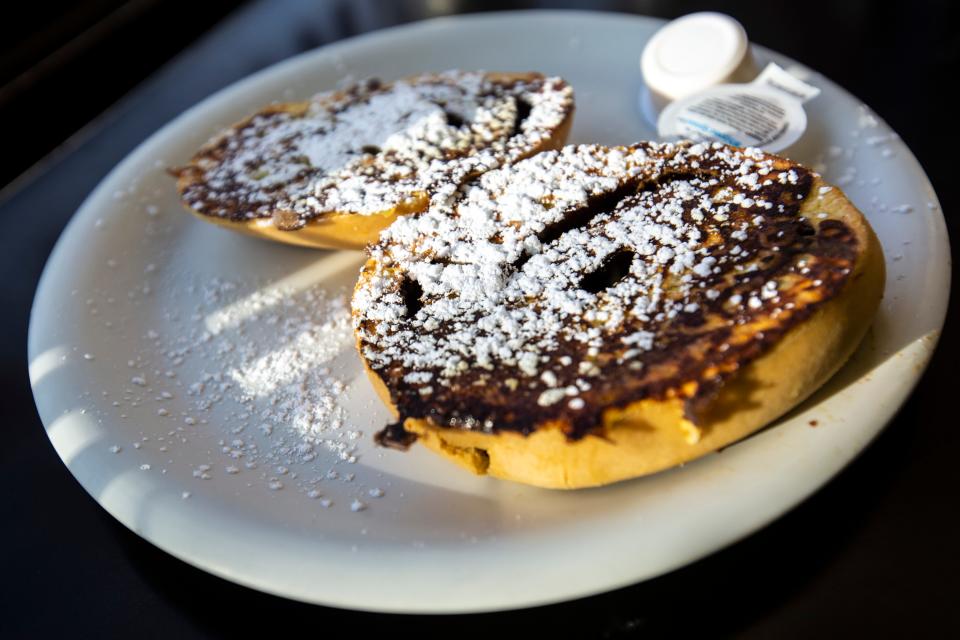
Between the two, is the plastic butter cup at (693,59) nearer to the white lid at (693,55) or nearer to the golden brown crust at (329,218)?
the white lid at (693,55)

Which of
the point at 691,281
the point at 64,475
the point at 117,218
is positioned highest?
the point at 691,281

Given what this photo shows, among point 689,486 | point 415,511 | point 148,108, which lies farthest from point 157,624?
point 148,108

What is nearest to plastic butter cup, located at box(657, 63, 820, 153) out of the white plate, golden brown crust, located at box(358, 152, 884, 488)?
the white plate

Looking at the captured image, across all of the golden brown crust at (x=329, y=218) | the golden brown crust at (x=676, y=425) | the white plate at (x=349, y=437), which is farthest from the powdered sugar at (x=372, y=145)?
the golden brown crust at (x=676, y=425)

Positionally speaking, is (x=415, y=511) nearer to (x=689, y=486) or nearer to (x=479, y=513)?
(x=479, y=513)

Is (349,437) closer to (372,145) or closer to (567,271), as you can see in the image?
(567,271)

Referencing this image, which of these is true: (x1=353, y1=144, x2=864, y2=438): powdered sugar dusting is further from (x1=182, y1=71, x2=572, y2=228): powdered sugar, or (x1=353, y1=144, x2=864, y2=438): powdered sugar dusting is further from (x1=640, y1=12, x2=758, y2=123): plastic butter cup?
(x1=640, y1=12, x2=758, y2=123): plastic butter cup
